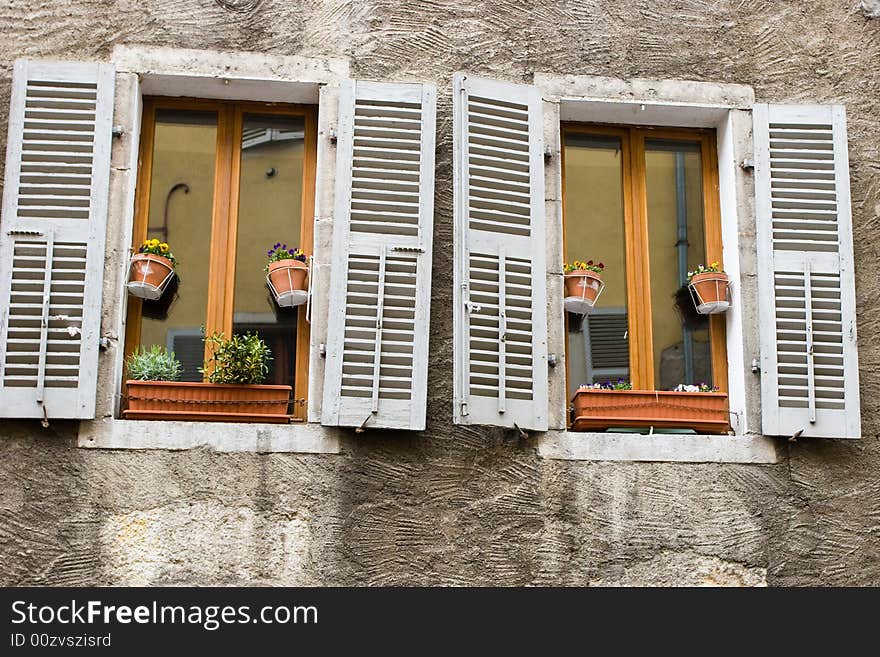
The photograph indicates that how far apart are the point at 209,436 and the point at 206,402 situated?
0.64ft

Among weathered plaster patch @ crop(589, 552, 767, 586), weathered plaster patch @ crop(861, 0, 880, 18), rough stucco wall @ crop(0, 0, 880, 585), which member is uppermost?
weathered plaster patch @ crop(861, 0, 880, 18)

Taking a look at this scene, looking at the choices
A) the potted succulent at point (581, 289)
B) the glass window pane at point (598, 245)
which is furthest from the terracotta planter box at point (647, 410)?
the potted succulent at point (581, 289)

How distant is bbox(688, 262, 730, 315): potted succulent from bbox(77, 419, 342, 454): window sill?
205 cm

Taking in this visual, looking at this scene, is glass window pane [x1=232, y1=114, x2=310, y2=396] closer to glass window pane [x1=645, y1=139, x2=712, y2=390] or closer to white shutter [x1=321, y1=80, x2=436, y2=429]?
white shutter [x1=321, y1=80, x2=436, y2=429]

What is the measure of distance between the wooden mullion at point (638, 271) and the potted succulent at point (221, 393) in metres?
1.87

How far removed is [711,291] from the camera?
289 inches

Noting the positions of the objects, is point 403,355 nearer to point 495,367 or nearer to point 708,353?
point 495,367

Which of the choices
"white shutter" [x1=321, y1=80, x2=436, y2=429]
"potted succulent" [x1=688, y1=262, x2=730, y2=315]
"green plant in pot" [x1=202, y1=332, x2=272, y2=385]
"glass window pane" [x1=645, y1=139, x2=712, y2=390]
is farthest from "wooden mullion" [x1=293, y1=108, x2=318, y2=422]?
"potted succulent" [x1=688, y1=262, x2=730, y2=315]

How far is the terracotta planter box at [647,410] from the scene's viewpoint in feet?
23.3

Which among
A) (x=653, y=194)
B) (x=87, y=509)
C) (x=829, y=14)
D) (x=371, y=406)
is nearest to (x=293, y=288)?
(x=371, y=406)

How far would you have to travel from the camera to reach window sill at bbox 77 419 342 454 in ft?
22.1

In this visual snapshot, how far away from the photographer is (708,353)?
7.48 metres


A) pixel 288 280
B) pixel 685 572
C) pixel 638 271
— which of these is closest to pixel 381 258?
pixel 288 280

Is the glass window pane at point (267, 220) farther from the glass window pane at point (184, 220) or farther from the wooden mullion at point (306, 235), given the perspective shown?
the glass window pane at point (184, 220)
